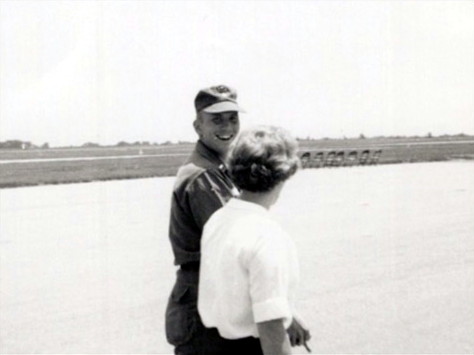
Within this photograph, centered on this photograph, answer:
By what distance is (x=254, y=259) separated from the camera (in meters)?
2.16

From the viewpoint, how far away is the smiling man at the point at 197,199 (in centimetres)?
265

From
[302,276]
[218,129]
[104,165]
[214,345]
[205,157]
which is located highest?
[218,129]

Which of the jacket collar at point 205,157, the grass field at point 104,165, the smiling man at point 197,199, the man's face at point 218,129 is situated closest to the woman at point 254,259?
the smiling man at point 197,199

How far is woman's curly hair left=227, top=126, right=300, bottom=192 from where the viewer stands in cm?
227

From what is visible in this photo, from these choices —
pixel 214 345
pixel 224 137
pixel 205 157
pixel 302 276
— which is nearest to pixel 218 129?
pixel 224 137

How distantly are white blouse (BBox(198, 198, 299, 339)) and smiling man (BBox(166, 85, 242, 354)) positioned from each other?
0.24 metres

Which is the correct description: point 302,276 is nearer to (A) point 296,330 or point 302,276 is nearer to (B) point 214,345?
(B) point 214,345

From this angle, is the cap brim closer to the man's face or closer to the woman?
the man's face

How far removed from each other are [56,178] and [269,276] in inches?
957

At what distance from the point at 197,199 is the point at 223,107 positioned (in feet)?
1.62

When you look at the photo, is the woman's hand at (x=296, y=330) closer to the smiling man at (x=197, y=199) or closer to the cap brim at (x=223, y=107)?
the smiling man at (x=197, y=199)

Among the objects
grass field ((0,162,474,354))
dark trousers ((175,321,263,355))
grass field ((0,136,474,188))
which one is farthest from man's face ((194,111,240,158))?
grass field ((0,136,474,188))

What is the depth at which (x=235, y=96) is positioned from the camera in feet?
9.96

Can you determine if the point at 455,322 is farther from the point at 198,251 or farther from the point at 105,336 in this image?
the point at 198,251
